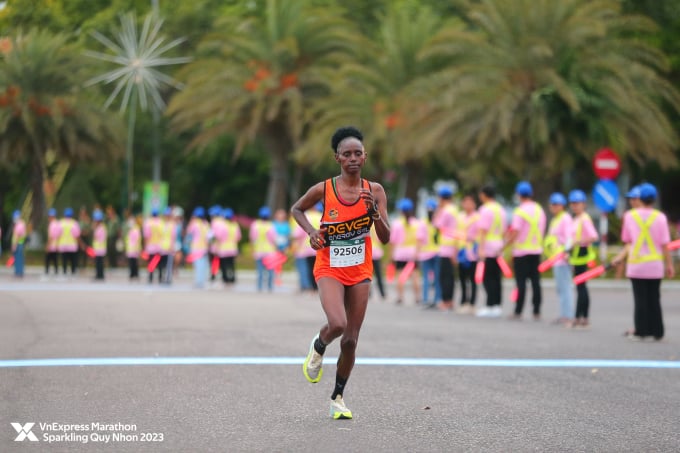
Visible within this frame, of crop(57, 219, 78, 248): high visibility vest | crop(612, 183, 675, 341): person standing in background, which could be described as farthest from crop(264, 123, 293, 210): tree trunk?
crop(612, 183, 675, 341): person standing in background

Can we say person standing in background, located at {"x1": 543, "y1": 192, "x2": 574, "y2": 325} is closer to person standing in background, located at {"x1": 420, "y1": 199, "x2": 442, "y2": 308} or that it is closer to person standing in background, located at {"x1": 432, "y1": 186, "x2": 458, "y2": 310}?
person standing in background, located at {"x1": 432, "y1": 186, "x2": 458, "y2": 310}

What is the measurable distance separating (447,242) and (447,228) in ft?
0.86

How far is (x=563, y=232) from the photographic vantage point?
1648 centimetres

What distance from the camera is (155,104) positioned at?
55.1 m

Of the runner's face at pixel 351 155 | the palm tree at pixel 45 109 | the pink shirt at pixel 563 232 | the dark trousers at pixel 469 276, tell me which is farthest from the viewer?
the palm tree at pixel 45 109

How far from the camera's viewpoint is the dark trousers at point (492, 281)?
706 inches

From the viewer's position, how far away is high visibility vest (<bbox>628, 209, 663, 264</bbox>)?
14.0 metres

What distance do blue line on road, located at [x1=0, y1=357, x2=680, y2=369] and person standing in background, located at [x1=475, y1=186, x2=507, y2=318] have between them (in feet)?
20.2

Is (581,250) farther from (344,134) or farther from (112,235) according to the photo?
(112,235)

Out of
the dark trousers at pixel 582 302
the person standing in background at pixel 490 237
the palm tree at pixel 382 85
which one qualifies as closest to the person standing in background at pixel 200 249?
the person standing in background at pixel 490 237

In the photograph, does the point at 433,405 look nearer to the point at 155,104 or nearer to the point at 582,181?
the point at 582,181

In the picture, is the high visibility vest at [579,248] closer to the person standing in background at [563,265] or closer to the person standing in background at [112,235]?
the person standing in background at [563,265]

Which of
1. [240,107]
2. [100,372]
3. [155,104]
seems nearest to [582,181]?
[240,107]

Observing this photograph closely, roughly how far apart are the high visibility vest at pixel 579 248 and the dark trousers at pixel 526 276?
102 centimetres
